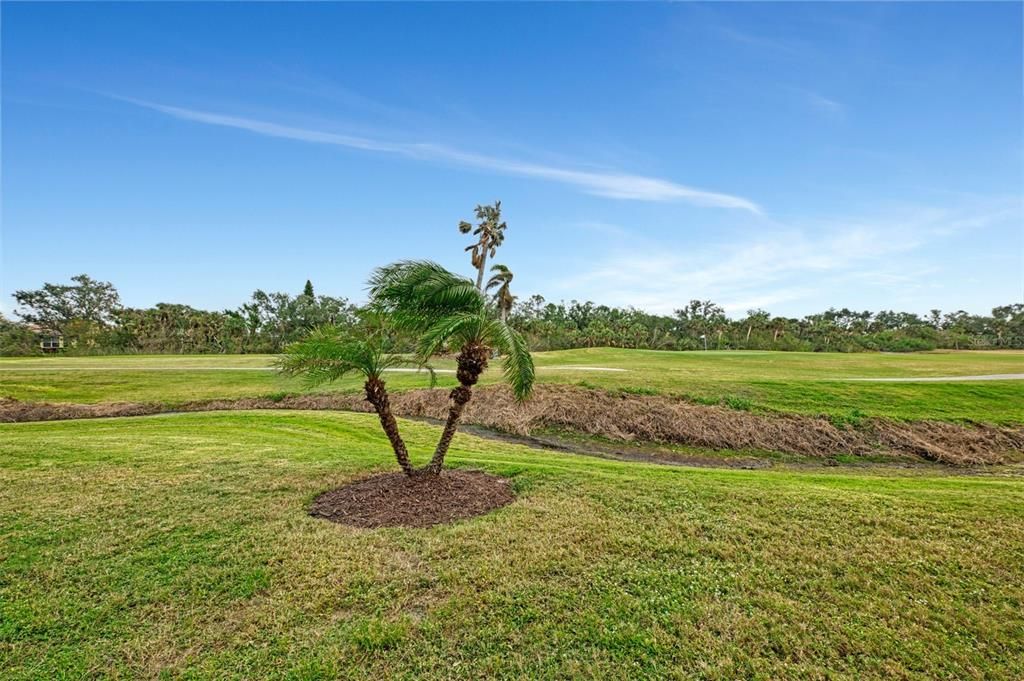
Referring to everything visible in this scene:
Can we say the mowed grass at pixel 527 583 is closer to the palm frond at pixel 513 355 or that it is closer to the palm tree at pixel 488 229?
the palm frond at pixel 513 355

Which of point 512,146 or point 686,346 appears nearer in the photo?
point 512,146

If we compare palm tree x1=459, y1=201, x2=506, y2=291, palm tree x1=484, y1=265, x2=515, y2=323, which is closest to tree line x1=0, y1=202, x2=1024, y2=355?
palm tree x1=459, y1=201, x2=506, y2=291

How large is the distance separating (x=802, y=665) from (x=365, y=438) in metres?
11.7

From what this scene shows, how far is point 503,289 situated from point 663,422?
10237 millimetres

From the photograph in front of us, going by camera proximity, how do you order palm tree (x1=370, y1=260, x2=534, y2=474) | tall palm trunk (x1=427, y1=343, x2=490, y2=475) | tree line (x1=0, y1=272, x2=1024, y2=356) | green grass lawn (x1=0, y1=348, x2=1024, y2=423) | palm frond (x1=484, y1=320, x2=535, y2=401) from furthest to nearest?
tree line (x1=0, y1=272, x2=1024, y2=356) < green grass lawn (x1=0, y1=348, x2=1024, y2=423) < tall palm trunk (x1=427, y1=343, x2=490, y2=475) < palm frond (x1=484, y1=320, x2=535, y2=401) < palm tree (x1=370, y1=260, x2=534, y2=474)

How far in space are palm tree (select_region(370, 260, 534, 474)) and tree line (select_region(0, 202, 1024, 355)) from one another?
51.6 meters

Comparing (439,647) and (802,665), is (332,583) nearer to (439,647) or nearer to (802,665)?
(439,647)

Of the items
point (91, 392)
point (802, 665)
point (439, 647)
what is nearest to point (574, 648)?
point (439, 647)

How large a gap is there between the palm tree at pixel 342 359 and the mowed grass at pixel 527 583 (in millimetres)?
1893

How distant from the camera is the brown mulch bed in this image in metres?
13.2

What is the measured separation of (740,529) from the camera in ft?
19.1

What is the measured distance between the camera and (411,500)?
6.77 metres

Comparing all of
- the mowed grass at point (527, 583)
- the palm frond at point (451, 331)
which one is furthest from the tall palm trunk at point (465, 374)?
the mowed grass at point (527, 583)

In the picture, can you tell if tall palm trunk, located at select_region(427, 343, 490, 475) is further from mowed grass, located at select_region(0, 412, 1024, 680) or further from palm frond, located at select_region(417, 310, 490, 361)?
mowed grass, located at select_region(0, 412, 1024, 680)
